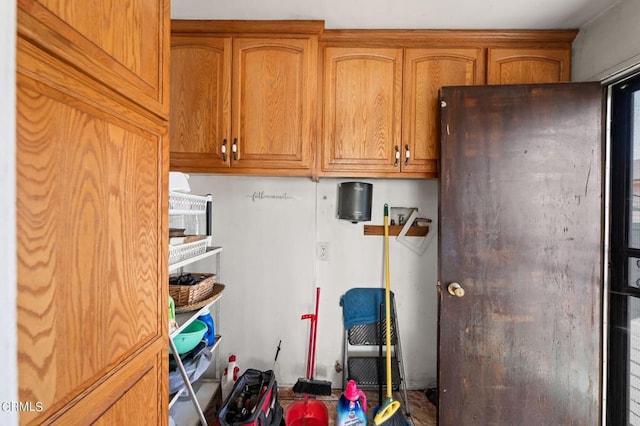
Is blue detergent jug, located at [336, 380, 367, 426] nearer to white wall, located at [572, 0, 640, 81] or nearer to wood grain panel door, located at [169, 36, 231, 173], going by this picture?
wood grain panel door, located at [169, 36, 231, 173]

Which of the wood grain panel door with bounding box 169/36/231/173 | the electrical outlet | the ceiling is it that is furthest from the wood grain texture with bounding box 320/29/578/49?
the electrical outlet

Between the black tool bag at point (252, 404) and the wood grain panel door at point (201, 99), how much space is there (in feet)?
3.88

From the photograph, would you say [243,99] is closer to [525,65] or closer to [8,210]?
[8,210]

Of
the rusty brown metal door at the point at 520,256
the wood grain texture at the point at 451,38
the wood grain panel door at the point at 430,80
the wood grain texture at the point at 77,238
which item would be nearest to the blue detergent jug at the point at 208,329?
the wood grain texture at the point at 77,238

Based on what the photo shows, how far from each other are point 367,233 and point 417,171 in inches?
19.9

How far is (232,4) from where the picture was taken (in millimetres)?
1244

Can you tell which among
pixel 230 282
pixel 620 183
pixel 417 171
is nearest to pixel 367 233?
pixel 417 171

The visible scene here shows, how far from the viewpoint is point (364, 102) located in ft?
4.62

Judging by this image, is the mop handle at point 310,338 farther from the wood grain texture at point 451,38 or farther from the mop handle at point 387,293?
the wood grain texture at point 451,38

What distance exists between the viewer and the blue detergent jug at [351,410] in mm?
1330

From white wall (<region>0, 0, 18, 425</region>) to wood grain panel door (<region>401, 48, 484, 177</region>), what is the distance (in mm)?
1381

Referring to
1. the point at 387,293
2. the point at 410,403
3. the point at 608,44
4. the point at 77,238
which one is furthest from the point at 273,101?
the point at 410,403

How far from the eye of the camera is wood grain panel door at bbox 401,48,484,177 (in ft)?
4.60

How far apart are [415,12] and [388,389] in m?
1.95
